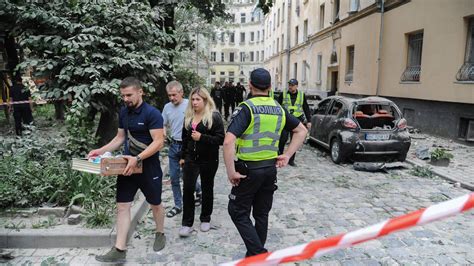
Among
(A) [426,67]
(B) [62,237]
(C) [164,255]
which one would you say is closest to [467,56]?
(A) [426,67]

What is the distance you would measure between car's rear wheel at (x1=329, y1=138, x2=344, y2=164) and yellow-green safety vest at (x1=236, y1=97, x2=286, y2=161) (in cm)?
522

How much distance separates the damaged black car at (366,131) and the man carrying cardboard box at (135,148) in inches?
212

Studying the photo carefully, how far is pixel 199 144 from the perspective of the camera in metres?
4.12

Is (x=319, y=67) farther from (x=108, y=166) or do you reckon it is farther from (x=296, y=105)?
(x=108, y=166)

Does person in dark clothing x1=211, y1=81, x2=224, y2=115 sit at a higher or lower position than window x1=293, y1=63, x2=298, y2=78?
lower

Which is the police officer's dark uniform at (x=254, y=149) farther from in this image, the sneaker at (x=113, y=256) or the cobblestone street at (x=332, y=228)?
the sneaker at (x=113, y=256)

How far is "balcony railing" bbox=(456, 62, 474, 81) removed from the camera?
34.1 feet

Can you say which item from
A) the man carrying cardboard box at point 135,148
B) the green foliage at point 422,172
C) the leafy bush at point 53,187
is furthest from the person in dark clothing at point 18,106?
the green foliage at point 422,172

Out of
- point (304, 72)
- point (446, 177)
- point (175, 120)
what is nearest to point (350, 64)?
point (304, 72)

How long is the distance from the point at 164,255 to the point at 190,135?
1.32 meters

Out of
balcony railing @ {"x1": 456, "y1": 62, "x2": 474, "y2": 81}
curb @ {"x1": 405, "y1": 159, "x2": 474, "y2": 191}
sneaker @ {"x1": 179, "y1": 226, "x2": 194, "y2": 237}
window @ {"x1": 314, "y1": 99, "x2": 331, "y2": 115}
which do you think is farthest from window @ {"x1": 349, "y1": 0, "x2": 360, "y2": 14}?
sneaker @ {"x1": 179, "y1": 226, "x2": 194, "y2": 237}

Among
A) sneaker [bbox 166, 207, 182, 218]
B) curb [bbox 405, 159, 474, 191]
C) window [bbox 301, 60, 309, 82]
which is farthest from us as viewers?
window [bbox 301, 60, 309, 82]

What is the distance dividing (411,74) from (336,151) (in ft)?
23.5

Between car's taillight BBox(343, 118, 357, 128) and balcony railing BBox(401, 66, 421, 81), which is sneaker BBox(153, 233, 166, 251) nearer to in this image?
car's taillight BBox(343, 118, 357, 128)
